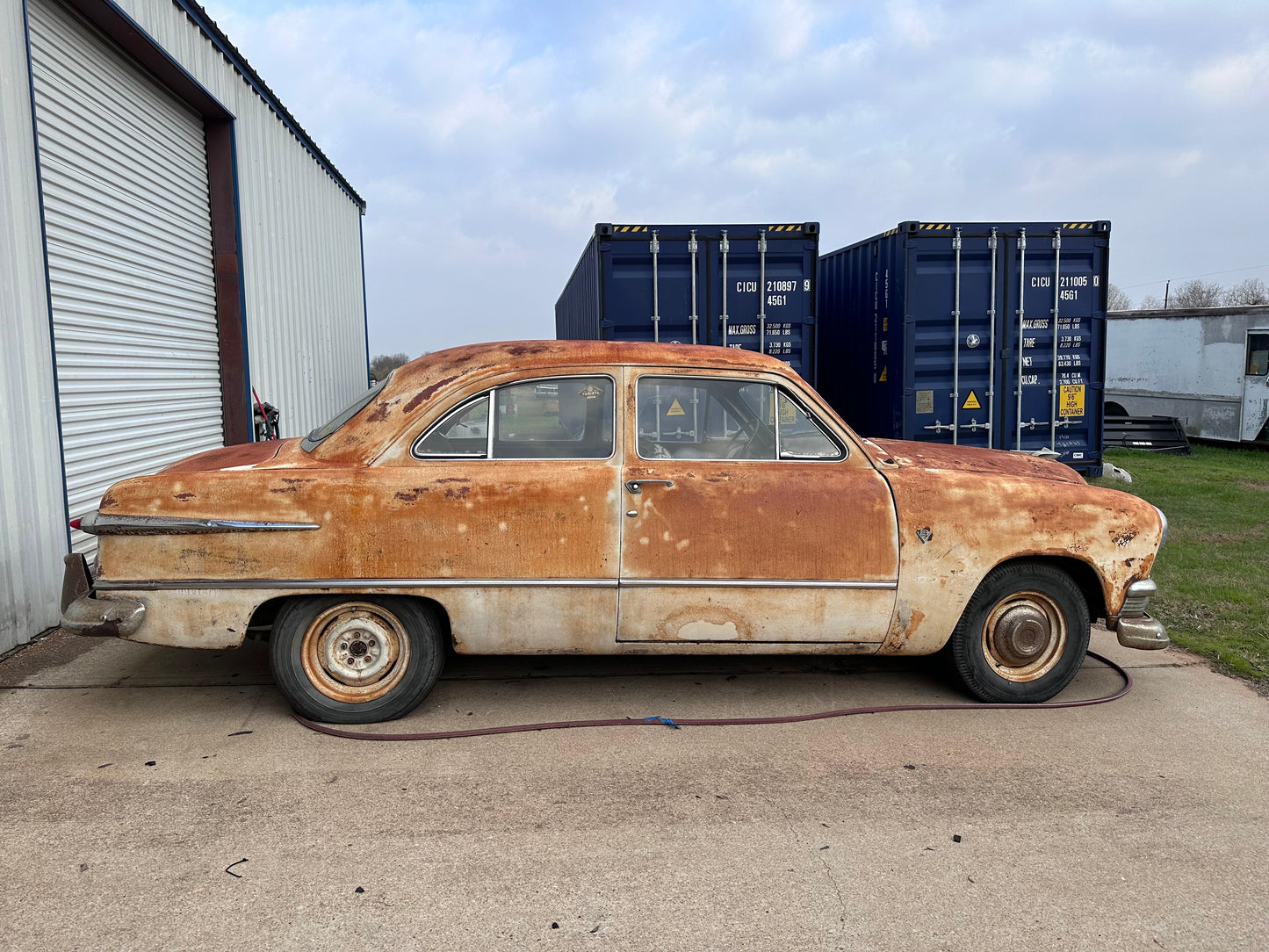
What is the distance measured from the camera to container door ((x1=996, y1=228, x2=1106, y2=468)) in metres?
10.1

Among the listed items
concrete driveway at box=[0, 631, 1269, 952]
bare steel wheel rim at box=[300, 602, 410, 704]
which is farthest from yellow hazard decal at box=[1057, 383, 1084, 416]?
bare steel wheel rim at box=[300, 602, 410, 704]

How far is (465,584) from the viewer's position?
4.07m

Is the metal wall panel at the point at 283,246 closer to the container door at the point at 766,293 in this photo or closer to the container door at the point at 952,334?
the container door at the point at 766,293

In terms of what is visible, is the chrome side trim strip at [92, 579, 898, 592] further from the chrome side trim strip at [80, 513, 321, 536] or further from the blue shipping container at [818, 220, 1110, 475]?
the blue shipping container at [818, 220, 1110, 475]

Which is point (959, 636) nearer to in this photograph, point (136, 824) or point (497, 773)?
point (497, 773)

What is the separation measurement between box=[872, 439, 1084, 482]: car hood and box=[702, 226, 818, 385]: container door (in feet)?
14.9

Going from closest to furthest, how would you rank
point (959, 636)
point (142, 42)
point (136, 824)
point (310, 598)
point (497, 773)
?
point (136, 824), point (497, 773), point (310, 598), point (959, 636), point (142, 42)

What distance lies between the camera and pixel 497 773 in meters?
3.65

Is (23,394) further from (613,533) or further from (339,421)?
(613,533)

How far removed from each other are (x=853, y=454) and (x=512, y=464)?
1591 mm

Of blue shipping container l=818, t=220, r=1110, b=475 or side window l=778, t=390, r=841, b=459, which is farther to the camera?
blue shipping container l=818, t=220, r=1110, b=475

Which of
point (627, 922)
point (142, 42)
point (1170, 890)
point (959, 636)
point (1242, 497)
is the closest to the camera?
point (627, 922)

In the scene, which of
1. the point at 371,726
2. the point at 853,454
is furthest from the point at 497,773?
the point at 853,454

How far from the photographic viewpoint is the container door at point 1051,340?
1009cm
